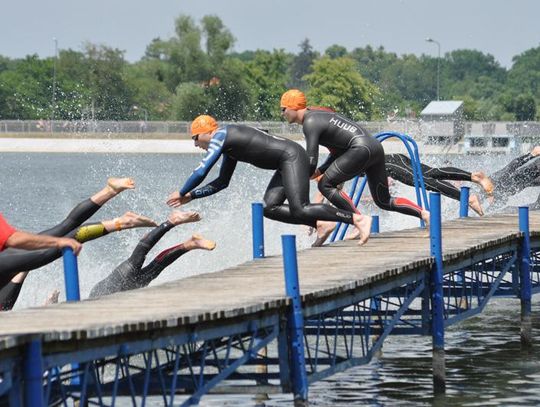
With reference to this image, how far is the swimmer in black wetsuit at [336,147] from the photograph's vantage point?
1919 centimetres

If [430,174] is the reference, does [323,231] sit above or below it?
below

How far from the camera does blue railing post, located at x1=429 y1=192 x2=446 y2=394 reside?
58.7 ft

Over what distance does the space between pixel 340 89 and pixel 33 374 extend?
465ft

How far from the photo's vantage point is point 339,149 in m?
19.8

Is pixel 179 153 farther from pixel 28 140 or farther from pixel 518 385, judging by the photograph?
pixel 518 385

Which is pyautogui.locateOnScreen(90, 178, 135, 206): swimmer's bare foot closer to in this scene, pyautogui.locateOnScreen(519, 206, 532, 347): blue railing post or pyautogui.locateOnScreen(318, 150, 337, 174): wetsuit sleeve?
pyautogui.locateOnScreen(318, 150, 337, 174): wetsuit sleeve

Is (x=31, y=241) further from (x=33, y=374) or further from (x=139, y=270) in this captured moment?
(x=139, y=270)

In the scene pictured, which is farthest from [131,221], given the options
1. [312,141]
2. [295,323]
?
[295,323]

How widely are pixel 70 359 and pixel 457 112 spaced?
432 ft

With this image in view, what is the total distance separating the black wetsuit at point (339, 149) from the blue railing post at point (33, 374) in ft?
27.8

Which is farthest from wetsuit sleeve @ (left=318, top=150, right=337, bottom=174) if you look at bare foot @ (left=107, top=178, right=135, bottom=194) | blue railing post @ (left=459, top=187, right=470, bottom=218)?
blue railing post @ (left=459, top=187, right=470, bottom=218)

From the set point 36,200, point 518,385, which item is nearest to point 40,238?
point 518,385

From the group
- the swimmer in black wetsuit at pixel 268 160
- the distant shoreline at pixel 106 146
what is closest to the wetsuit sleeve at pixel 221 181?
the swimmer in black wetsuit at pixel 268 160

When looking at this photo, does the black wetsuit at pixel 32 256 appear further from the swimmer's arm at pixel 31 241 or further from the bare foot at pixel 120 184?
the swimmer's arm at pixel 31 241
